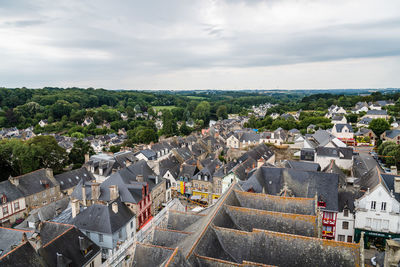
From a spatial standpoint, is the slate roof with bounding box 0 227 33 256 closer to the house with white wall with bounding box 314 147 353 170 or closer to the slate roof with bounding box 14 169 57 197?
the slate roof with bounding box 14 169 57 197

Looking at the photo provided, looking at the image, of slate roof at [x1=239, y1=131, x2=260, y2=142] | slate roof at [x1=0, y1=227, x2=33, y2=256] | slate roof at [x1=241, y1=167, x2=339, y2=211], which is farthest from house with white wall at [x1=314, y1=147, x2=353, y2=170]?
slate roof at [x1=0, y1=227, x2=33, y2=256]

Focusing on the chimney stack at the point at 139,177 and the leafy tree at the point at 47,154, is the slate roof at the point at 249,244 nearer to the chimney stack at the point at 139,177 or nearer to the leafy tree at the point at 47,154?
the chimney stack at the point at 139,177

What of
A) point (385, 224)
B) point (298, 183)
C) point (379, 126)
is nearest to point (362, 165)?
point (385, 224)

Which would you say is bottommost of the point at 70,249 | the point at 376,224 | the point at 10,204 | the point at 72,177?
the point at 10,204

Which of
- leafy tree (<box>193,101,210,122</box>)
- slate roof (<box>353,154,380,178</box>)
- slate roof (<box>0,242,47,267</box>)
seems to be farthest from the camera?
leafy tree (<box>193,101,210,122</box>)

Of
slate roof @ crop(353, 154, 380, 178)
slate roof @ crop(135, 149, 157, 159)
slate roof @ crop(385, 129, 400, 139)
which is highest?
slate roof @ crop(385, 129, 400, 139)

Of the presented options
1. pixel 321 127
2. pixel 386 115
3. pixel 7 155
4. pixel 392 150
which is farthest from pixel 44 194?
pixel 386 115

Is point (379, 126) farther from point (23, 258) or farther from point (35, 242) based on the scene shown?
point (23, 258)
